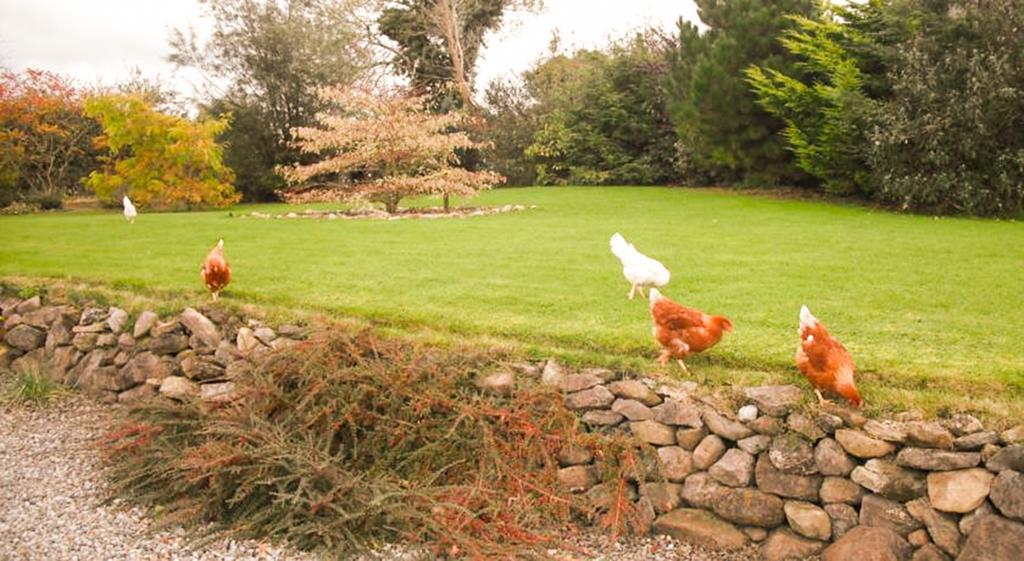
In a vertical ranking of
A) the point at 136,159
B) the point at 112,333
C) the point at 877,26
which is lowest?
the point at 112,333

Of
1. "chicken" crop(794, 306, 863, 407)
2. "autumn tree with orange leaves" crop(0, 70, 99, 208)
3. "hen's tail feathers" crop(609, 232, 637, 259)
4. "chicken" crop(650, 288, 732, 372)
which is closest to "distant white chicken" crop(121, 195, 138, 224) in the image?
"autumn tree with orange leaves" crop(0, 70, 99, 208)

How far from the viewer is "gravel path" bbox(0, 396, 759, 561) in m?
4.27

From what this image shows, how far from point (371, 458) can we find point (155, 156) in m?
15.4

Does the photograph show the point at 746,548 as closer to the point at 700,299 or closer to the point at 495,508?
the point at 495,508

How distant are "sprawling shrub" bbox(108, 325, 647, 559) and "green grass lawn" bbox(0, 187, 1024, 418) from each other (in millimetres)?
670

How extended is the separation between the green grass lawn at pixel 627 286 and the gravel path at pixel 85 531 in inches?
48.5

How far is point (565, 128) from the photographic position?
68.0ft

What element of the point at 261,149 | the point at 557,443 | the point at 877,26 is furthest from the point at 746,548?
the point at 261,149

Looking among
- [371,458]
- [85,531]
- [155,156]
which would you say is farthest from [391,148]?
[85,531]

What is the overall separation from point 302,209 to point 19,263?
779 cm

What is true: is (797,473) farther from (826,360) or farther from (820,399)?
(826,360)

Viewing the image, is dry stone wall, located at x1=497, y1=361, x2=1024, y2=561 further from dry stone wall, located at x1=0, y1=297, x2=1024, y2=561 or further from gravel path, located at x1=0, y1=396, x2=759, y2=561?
gravel path, located at x1=0, y1=396, x2=759, y2=561

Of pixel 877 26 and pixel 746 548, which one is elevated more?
pixel 877 26

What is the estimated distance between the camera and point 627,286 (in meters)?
6.59
